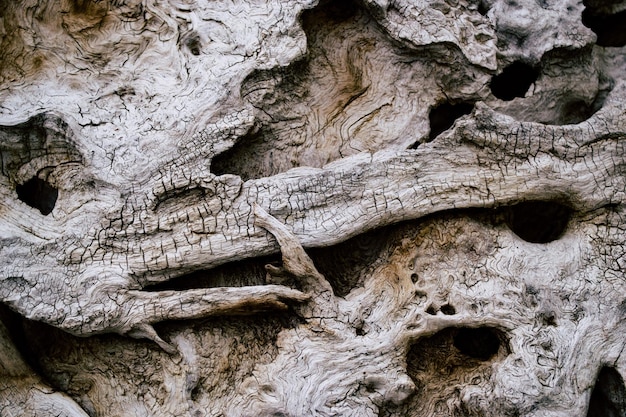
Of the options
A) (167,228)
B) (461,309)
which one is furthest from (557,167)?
(167,228)

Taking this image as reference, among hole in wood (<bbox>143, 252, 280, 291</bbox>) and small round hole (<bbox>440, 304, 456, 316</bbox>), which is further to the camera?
hole in wood (<bbox>143, 252, 280, 291</bbox>)

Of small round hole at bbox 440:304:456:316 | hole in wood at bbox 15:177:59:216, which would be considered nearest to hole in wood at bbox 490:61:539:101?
small round hole at bbox 440:304:456:316

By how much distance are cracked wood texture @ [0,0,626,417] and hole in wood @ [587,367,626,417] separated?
0.04ft

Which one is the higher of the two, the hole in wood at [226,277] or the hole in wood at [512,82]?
the hole in wood at [512,82]

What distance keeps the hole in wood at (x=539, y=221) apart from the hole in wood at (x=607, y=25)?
1.19 m

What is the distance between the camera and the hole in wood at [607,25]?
3.81 metres

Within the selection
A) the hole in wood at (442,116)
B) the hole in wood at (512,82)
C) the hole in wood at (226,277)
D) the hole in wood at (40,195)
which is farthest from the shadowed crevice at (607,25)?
the hole in wood at (40,195)

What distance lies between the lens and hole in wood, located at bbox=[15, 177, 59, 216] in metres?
3.26

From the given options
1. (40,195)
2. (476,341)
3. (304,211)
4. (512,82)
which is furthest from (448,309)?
(40,195)

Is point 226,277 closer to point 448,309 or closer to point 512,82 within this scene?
point 448,309

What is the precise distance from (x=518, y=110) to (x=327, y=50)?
104 cm

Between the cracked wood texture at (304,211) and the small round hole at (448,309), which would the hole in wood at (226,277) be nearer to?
the cracked wood texture at (304,211)

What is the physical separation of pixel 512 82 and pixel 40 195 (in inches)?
103

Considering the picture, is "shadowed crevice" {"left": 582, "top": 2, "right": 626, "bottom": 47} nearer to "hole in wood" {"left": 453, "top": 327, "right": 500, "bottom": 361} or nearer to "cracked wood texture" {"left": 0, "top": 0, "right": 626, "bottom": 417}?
"cracked wood texture" {"left": 0, "top": 0, "right": 626, "bottom": 417}
